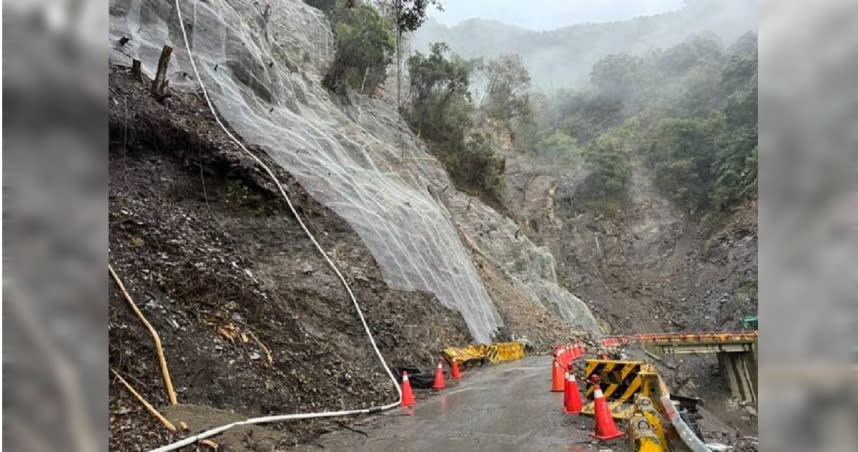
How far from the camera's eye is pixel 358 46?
1058 inches

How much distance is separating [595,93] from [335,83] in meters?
60.5

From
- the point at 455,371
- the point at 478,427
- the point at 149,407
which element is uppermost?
the point at 149,407

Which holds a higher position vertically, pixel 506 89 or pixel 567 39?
pixel 567 39

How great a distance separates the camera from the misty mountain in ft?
388

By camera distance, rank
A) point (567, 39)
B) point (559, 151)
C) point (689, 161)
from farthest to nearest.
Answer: point (567, 39)
point (559, 151)
point (689, 161)

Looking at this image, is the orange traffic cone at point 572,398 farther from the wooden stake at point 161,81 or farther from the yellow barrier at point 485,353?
the wooden stake at point 161,81

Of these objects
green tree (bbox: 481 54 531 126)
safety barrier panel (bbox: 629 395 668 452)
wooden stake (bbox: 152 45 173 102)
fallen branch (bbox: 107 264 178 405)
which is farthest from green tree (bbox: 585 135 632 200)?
fallen branch (bbox: 107 264 178 405)

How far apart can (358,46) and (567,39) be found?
122 meters

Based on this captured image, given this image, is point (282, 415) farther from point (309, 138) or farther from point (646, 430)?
point (309, 138)

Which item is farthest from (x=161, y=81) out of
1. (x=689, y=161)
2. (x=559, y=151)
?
(x=559, y=151)

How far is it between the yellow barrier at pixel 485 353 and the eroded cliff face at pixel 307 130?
0.76 meters

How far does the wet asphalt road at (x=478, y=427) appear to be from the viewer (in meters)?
6.04

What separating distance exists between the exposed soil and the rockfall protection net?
0.87 meters

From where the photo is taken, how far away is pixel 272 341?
7.90 m
